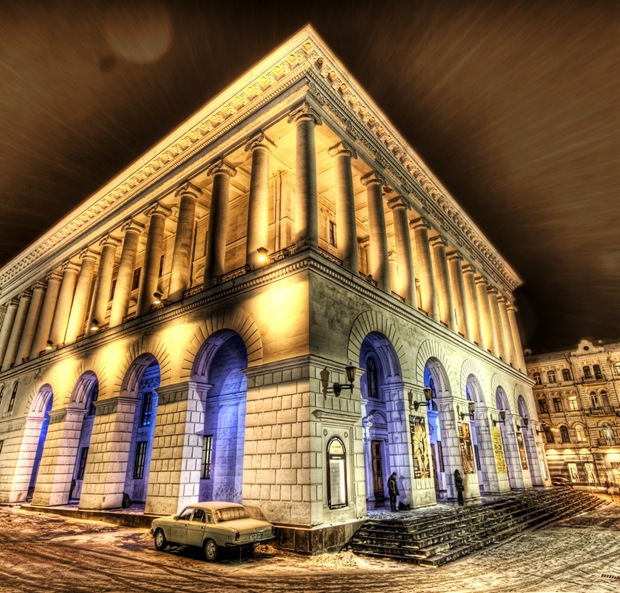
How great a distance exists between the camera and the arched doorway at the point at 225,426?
18547mm

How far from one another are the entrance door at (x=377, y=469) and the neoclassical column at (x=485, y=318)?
11.7 m

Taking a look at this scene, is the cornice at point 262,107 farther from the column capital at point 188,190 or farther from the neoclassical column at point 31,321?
the neoclassical column at point 31,321

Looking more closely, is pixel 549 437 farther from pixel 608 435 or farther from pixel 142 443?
pixel 142 443

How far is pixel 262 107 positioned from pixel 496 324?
25.6 m

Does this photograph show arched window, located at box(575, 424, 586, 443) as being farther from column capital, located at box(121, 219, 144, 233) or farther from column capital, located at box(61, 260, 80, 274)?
column capital, located at box(61, 260, 80, 274)

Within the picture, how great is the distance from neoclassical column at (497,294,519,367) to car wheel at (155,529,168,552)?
28.5 m

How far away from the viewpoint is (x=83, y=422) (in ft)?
84.0

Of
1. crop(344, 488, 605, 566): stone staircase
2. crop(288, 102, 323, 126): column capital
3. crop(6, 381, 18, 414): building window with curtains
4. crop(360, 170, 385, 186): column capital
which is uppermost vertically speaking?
crop(288, 102, 323, 126): column capital

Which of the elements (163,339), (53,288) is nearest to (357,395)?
(163,339)

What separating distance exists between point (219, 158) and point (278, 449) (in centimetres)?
1473

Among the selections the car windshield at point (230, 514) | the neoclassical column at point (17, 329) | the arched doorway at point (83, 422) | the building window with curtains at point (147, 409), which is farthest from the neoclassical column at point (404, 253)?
the neoclassical column at point (17, 329)

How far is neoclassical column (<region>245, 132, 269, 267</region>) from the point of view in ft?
56.1

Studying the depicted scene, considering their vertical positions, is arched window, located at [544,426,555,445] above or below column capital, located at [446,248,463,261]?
below

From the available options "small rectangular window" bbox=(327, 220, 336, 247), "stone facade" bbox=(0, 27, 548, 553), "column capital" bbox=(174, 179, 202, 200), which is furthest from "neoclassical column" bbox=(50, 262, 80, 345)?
"small rectangular window" bbox=(327, 220, 336, 247)
